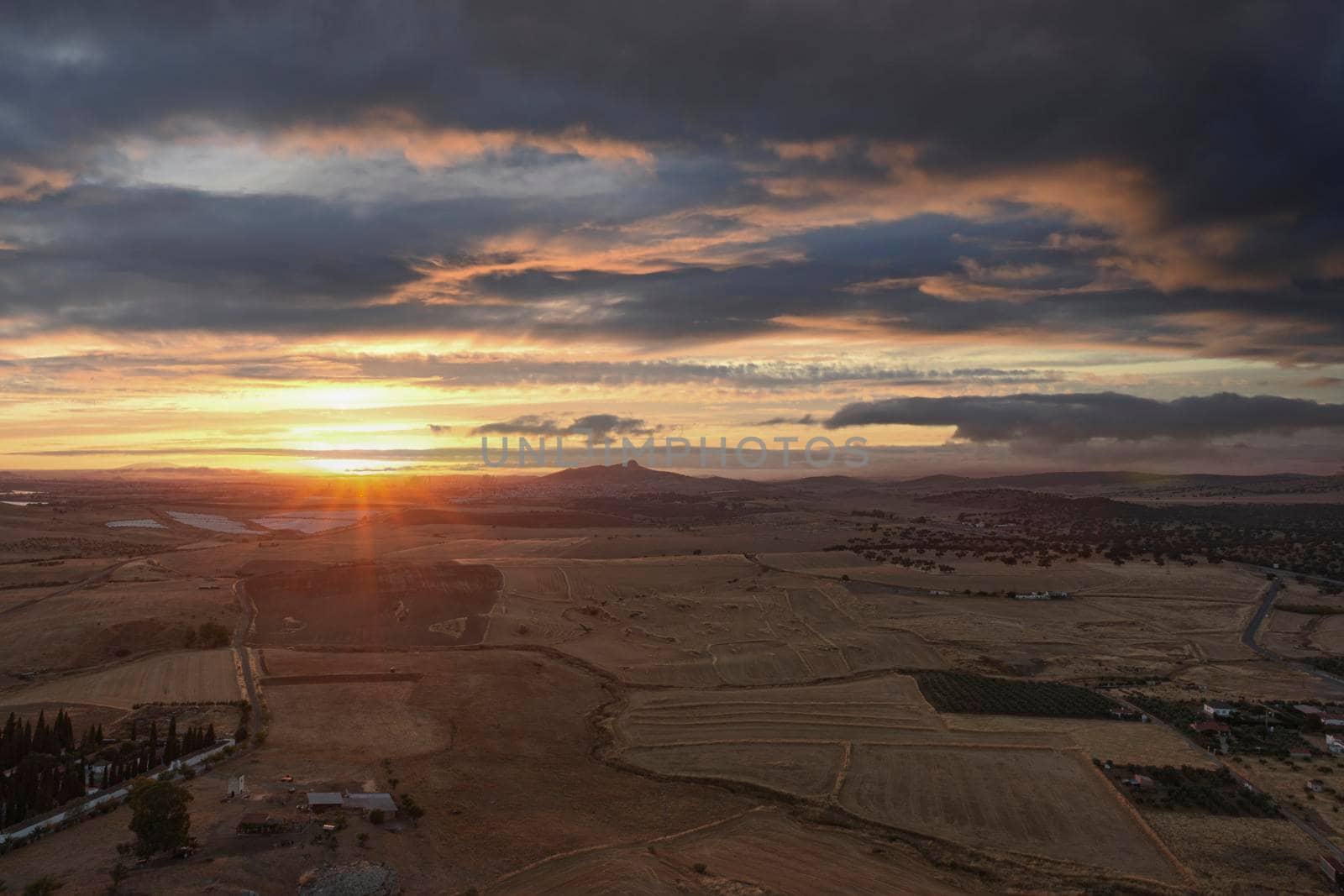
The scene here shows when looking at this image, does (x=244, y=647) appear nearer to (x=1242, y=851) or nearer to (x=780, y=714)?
(x=780, y=714)

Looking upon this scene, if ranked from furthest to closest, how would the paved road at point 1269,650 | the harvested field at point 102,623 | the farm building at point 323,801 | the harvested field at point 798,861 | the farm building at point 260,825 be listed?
1. the harvested field at point 102,623
2. the paved road at point 1269,650
3. the farm building at point 323,801
4. the farm building at point 260,825
5. the harvested field at point 798,861

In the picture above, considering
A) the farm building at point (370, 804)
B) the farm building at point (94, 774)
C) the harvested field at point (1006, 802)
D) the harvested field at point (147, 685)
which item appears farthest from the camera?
the harvested field at point (147, 685)

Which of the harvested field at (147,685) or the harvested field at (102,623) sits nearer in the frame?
the harvested field at (147,685)

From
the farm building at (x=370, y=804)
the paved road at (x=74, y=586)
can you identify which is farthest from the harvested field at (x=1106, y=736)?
the paved road at (x=74, y=586)

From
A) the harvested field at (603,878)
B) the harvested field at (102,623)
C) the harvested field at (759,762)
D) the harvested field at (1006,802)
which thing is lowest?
the harvested field at (1006,802)

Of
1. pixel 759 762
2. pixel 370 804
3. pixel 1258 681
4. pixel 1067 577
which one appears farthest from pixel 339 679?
pixel 1067 577

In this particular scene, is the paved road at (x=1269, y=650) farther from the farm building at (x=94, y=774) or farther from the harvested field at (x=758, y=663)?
the farm building at (x=94, y=774)

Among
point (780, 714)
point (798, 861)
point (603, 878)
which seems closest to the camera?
point (603, 878)

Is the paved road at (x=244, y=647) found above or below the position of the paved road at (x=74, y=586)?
below
